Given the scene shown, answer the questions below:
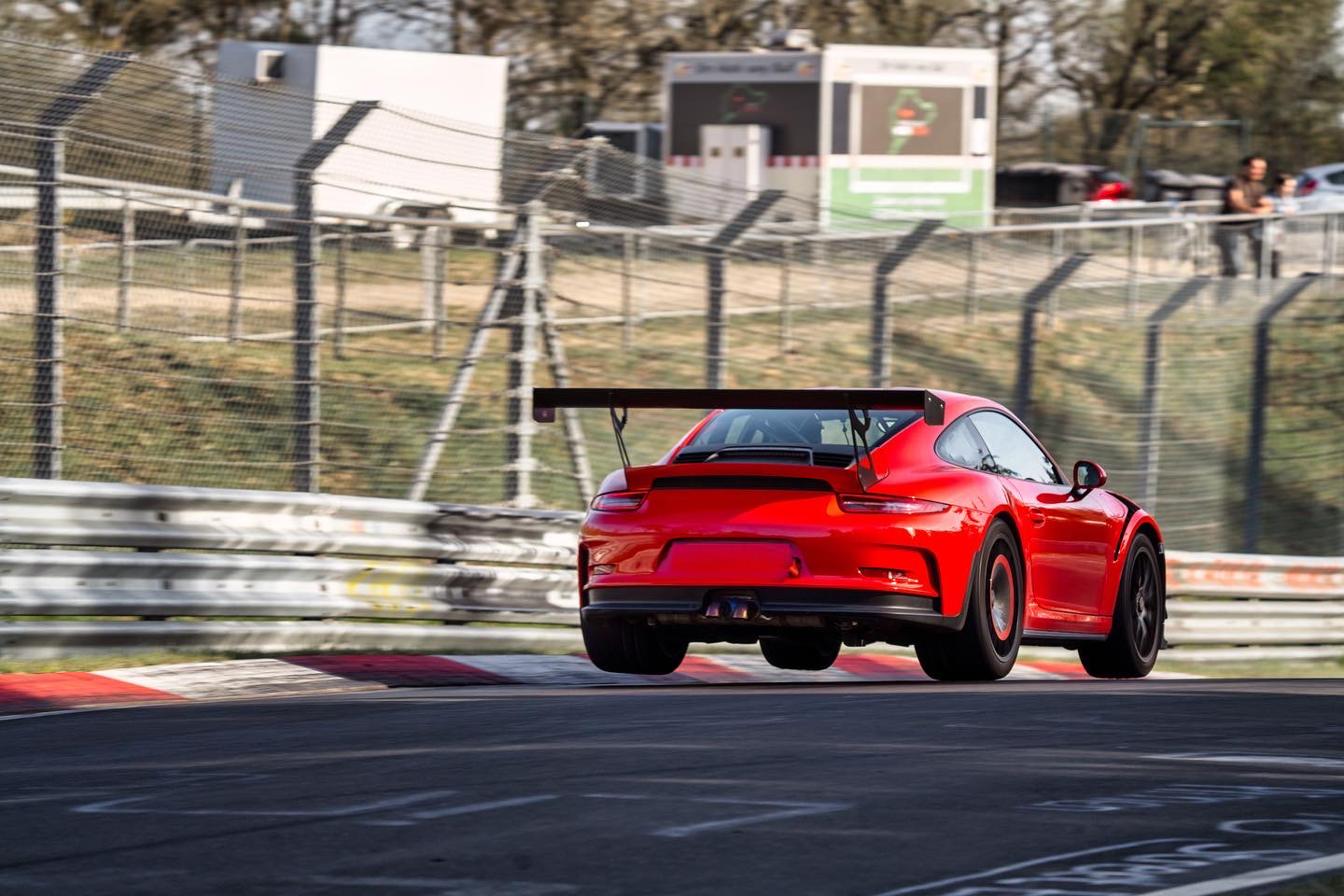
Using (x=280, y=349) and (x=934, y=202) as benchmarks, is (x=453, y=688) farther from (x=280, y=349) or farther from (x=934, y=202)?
(x=934, y=202)

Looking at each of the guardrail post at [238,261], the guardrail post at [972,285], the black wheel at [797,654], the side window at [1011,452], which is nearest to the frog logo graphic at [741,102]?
the guardrail post at [972,285]

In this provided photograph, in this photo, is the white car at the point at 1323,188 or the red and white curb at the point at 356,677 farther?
the white car at the point at 1323,188

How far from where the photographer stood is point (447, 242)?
12.6 m

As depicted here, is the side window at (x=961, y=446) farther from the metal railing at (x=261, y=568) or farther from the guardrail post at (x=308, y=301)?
the guardrail post at (x=308, y=301)

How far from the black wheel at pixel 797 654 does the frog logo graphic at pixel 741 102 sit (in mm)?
18951

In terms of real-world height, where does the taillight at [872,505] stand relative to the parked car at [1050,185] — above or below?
below

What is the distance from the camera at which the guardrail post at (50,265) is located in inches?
397

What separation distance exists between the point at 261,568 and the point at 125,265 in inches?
102

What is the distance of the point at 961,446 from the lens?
9.52m

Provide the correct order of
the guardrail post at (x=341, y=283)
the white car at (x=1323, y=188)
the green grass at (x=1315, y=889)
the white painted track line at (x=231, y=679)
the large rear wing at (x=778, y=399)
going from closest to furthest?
1. the green grass at (x=1315, y=889)
2. the large rear wing at (x=778, y=399)
3. the white painted track line at (x=231, y=679)
4. the guardrail post at (x=341, y=283)
5. the white car at (x=1323, y=188)

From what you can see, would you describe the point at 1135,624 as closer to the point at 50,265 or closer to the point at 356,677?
the point at 356,677

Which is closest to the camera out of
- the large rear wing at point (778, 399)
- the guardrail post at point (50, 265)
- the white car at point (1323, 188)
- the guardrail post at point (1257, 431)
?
the large rear wing at point (778, 399)

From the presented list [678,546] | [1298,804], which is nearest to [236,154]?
[678,546]

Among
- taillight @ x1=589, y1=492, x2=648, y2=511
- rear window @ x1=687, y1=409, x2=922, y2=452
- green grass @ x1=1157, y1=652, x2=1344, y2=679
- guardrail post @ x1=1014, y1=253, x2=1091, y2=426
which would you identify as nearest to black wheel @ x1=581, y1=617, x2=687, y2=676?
taillight @ x1=589, y1=492, x2=648, y2=511
